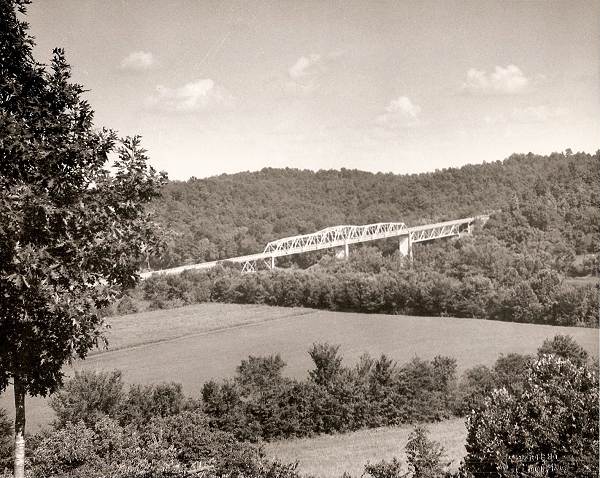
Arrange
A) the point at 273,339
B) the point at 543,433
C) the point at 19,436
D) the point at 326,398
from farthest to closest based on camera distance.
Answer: the point at 273,339 → the point at 326,398 → the point at 543,433 → the point at 19,436

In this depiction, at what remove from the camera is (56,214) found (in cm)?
1038

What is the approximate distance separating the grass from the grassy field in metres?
11.3

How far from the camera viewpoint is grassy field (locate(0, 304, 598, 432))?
46875 mm

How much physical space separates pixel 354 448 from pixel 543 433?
16612 mm

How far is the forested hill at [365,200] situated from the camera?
9225 cm

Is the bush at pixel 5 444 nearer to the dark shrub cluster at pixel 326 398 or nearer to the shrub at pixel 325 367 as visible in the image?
the dark shrub cluster at pixel 326 398

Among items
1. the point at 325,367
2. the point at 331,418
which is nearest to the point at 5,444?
the point at 331,418

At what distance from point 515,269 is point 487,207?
6819 cm

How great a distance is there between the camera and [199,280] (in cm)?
8006

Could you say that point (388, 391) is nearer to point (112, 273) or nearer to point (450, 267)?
point (112, 273)

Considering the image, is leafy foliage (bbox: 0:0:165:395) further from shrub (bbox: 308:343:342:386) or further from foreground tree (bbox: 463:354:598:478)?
shrub (bbox: 308:343:342:386)

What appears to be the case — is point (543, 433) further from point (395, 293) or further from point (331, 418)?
point (395, 293)

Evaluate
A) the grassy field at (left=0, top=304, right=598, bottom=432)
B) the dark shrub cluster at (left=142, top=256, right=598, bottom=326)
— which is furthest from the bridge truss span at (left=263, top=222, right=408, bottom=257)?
the grassy field at (left=0, top=304, right=598, bottom=432)

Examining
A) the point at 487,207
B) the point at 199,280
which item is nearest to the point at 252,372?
the point at 199,280
